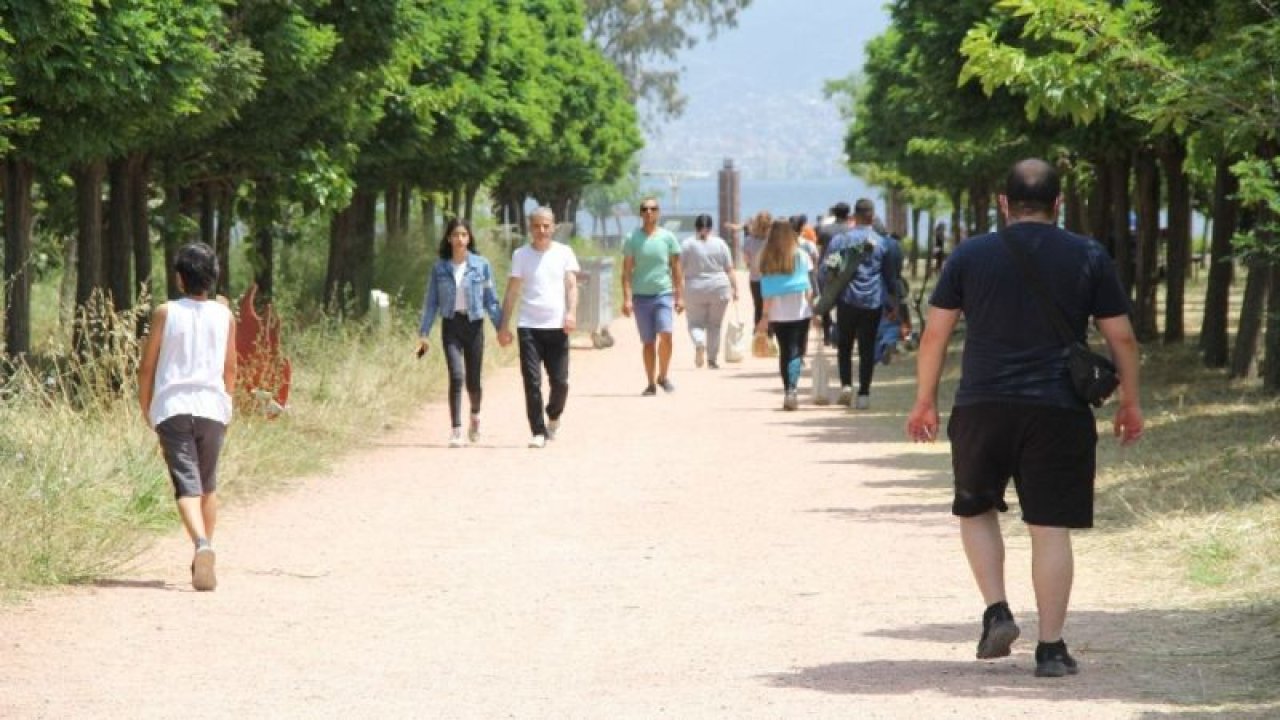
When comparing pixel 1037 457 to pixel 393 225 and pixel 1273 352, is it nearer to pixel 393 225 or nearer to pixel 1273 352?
pixel 1273 352

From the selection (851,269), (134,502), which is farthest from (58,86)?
(851,269)

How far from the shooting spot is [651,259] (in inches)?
960

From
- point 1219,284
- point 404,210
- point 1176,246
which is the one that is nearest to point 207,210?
point 1219,284

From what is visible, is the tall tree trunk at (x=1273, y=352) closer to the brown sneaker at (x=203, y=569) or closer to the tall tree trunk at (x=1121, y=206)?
the tall tree trunk at (x=1121, y=206)

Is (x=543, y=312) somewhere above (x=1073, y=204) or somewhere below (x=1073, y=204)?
below

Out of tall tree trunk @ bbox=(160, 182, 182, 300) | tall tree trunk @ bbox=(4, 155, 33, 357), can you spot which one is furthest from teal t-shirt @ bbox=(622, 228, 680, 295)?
tall tree trunk @ bbox=(4, 155, 33, 357)

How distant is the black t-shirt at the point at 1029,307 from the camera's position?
27.5 feet

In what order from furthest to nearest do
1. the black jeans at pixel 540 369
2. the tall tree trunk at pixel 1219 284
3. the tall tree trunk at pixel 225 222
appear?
the tall tree trunk at pixel 225 222 → the tall tree trunk at pixel 1219 284 → the black jeans at pixel 540 369

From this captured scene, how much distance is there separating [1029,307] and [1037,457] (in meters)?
0.50

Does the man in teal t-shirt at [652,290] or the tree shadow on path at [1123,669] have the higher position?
the man in teal t-shirt at [652,290]

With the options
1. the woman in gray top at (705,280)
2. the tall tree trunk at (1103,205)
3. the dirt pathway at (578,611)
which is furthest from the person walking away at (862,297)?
the tall tree trunk at (1103,205)

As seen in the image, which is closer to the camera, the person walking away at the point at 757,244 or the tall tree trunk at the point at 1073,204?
the person walking away at the point at 757,244

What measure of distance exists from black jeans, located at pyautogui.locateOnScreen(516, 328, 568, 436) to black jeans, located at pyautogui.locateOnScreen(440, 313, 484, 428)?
336mm

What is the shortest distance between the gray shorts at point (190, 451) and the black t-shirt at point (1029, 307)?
3957mm
